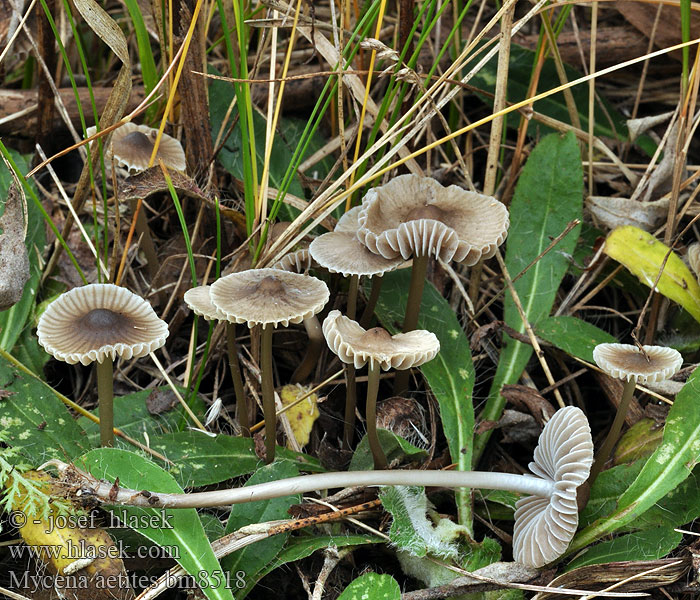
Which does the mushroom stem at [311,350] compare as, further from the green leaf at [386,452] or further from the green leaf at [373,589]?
the green leaf at [373,589]

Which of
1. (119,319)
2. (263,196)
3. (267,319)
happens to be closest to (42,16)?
(263,196)

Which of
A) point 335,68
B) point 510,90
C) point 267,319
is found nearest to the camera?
point 267,319

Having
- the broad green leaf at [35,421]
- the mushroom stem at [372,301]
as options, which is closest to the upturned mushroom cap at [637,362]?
the mushroom stem at [372,301]

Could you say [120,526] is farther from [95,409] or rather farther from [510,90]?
[510,90]

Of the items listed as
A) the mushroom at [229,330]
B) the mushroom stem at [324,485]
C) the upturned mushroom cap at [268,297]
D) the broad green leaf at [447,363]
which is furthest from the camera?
the broad green leaf at [447,363]

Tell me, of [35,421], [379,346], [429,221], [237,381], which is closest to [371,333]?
[379,346]

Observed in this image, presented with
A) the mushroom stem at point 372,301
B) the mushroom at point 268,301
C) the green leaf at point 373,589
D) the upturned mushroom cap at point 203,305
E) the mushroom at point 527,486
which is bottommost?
the green leaf at point 373,589

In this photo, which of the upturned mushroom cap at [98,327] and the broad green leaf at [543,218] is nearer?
the upturned mushroom cap at [98,327]

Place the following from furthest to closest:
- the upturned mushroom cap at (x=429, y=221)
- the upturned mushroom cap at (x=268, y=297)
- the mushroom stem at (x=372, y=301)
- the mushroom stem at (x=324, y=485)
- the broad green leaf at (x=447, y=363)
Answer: the mushroom stem at (x=372, y=301), the broad green leaf at (x=447, y=363), the upturned mushroom cap at (x=429, y=221), the upturned mushroom cap at (x=268, y=297), the mushroom stem at (x=324, y=485)
